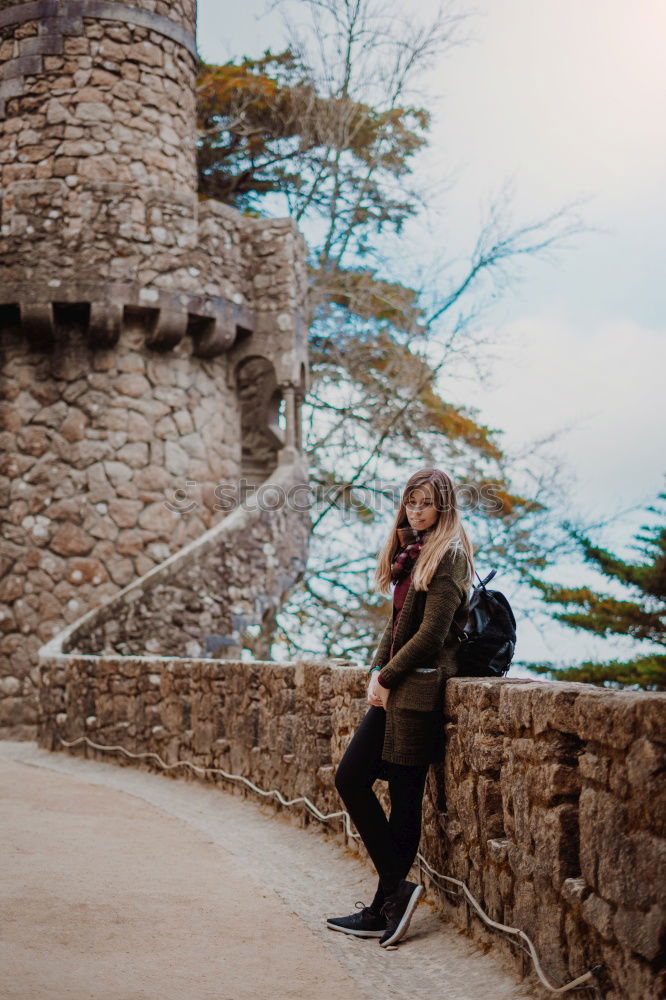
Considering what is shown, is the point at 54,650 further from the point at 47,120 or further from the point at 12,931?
the point at 12,931

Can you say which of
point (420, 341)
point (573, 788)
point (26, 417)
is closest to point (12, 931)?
point (573, 788)

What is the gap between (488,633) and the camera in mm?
4156

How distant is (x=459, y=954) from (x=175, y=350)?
837 centimetres

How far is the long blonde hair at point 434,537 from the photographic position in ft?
13.3

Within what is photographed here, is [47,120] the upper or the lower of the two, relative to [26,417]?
upper

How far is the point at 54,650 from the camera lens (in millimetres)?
9938

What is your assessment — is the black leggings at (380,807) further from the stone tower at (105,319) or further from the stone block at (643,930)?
the stone tower at (105,319)

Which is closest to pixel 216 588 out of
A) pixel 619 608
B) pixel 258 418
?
pixel 258 418

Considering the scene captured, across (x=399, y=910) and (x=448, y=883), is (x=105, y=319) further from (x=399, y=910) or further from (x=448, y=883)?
(x=399, y=910)

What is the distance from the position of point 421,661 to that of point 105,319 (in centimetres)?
752

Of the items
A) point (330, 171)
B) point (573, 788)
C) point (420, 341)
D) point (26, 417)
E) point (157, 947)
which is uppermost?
point (330, 171)

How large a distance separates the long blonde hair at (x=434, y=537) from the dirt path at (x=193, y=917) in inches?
49.0

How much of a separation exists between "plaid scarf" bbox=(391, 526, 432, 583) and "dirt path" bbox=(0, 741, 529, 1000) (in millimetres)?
1274

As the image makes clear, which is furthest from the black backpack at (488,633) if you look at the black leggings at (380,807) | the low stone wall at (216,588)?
the low stone wall at (216,588)
